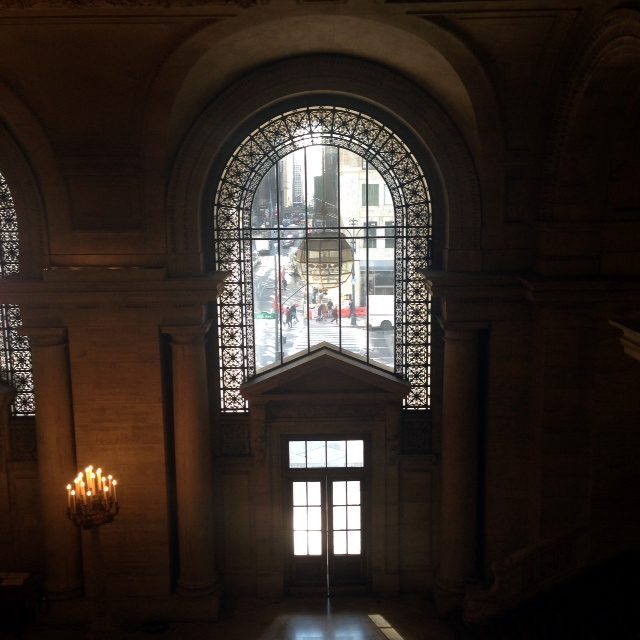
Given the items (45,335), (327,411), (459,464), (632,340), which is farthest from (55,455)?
(632,340)

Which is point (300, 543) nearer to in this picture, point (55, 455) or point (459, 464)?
point (459, 464)

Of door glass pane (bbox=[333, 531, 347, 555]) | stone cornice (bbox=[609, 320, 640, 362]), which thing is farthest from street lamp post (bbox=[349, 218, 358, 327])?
stone cornice (bbox=[609, 320, 640, 362])

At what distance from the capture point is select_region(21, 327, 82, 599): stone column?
12.3m

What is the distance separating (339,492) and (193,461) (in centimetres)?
242

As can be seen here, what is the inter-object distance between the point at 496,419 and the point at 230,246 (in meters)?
4.67

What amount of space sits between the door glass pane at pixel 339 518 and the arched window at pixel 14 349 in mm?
4898

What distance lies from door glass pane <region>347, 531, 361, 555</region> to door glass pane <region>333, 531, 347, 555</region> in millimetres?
63

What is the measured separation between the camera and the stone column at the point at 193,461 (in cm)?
1240

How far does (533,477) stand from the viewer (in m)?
12.4

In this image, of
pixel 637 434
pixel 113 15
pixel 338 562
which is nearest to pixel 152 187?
pixel 113 15

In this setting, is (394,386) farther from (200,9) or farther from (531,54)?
(200,9)

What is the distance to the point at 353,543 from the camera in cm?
1375

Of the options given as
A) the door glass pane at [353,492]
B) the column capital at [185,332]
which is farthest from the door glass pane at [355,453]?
the column capital at [185,332]

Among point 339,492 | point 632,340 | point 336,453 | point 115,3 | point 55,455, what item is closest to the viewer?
Result: point 115,3
